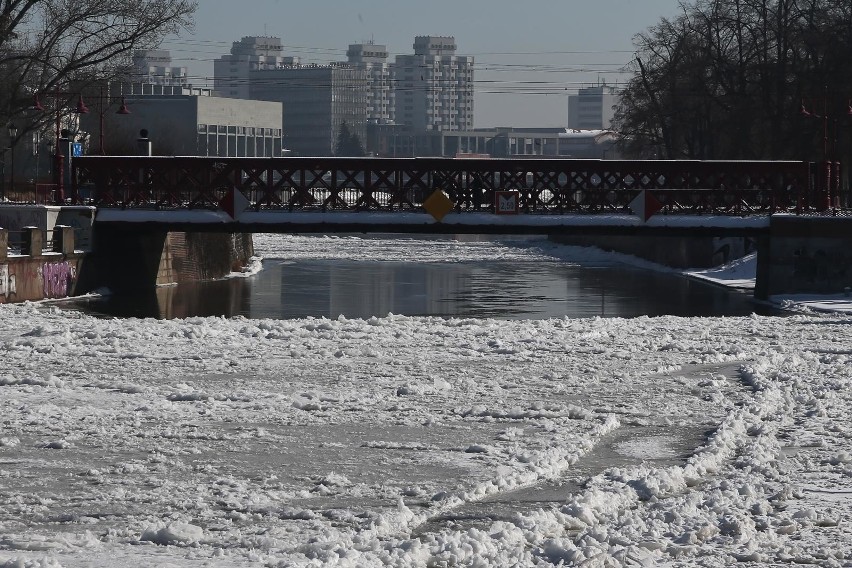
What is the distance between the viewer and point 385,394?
1819 cm

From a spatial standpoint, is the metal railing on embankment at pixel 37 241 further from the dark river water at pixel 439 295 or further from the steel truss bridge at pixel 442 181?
the steel truss bridge at pixel 442 181

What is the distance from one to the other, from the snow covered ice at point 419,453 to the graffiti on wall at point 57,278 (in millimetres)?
17274

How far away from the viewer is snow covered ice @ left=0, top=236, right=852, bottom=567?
1046 cm

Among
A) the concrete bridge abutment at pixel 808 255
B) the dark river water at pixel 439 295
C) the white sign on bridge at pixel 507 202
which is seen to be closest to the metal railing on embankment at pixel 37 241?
the dark river water at pixel 439 295

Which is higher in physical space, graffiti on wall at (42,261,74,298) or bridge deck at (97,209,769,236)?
bridge deck at (97,209,769,236)

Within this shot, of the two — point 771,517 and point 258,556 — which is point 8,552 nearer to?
point 258,556

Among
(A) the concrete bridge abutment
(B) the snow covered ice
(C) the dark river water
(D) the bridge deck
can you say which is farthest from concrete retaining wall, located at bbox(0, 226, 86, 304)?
(A) the concrete bridge abutment

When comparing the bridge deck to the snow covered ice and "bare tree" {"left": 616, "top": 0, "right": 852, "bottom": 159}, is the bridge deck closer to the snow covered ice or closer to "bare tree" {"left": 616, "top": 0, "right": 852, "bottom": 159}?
"bare tree" {"left": 616, "top": 0, "right": 852, "bottom": 159}

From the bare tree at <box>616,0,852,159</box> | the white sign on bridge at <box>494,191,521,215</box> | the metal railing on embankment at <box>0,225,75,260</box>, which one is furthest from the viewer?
the bare tree at <box>616,0,852,159</box>

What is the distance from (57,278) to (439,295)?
12.1 meters

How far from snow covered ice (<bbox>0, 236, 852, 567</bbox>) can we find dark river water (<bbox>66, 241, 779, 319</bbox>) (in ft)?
50.5

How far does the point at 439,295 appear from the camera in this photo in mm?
49250

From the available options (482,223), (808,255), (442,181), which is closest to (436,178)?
(442,181)

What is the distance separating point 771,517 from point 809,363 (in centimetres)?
1128
